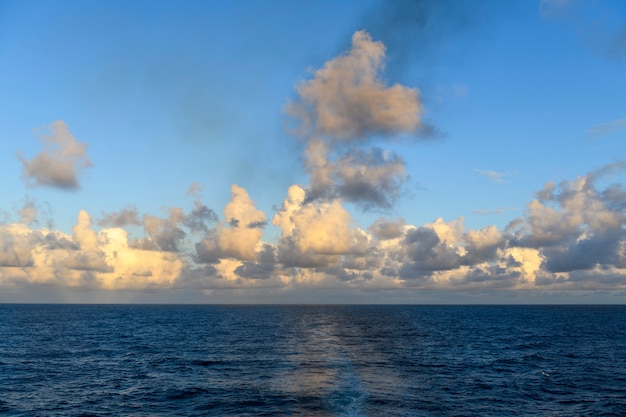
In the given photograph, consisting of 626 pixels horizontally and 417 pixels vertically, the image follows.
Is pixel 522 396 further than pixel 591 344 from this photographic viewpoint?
No

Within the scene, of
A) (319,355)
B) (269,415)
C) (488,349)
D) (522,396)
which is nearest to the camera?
(269,415)

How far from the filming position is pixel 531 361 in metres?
90.1

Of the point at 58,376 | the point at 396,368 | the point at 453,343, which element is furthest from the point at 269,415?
the point at 453,343

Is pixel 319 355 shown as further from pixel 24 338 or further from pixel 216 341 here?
pixel 24 338

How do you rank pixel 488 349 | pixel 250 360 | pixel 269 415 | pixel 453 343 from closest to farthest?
pixel 269 415, pixel 250 360, pixel 488 349, pixel 453 343

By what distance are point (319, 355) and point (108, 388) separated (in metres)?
41.3

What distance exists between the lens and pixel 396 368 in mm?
79312

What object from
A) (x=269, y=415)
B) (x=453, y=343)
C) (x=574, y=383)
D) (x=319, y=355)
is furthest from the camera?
(x=453, y=343)

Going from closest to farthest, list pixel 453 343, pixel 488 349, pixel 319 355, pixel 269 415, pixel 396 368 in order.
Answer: pixel 269 415
pixel 396 368
pixel 319 355
pixel 488 349
pixel 453 343

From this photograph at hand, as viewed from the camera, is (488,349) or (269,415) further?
(488,349)

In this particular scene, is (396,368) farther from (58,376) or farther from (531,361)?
(58,376)

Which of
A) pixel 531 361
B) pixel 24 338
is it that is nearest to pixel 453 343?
pixel 531 361

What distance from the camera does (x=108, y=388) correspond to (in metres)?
64.8

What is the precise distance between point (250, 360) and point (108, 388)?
90.6 ft
